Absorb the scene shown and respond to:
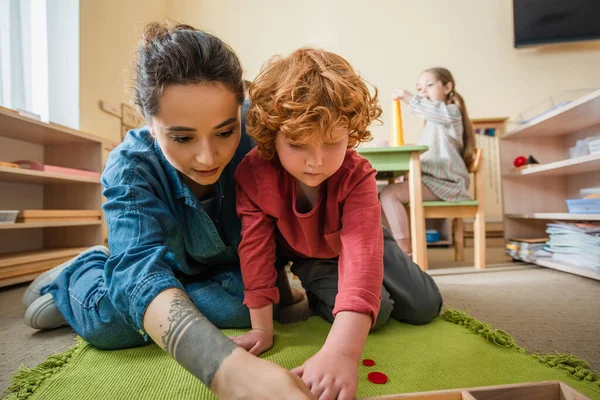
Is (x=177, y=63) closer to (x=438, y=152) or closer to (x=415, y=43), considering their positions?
(x=438, y=152)

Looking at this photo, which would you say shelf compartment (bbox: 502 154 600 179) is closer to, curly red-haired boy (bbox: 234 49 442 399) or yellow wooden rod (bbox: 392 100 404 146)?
yellow wooden rod (bbox: 392 100 404 146)

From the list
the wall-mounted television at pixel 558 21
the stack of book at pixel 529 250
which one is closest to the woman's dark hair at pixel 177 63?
the stack of book at pixel 529 250

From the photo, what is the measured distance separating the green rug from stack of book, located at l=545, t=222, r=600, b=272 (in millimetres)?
1062

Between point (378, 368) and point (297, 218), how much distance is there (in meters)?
0.33

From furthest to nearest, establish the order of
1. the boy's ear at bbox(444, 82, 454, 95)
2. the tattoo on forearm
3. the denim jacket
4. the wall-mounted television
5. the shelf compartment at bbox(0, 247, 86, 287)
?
the wall-mounted television < the boy's ear at bbox(444, 82, 454, 95) < the shelf compartment at bbox(0, 247, 86, 287) < the denim jacket < the tattoo on forearm

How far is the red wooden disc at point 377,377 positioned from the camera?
0.62 meters

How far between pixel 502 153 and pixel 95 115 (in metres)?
2.60

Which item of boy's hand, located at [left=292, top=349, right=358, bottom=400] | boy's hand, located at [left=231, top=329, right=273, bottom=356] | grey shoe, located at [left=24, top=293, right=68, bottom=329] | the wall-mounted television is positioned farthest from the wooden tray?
the wall-mounted television

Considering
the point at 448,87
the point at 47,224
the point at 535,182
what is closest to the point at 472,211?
the point at 535,182

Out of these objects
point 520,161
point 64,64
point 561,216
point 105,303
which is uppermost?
point 64,64

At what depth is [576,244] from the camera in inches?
65.5

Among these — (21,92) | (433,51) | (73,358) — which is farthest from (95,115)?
(433,51)

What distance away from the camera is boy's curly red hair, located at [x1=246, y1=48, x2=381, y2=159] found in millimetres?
630

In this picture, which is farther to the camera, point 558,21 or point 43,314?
point 558,21
